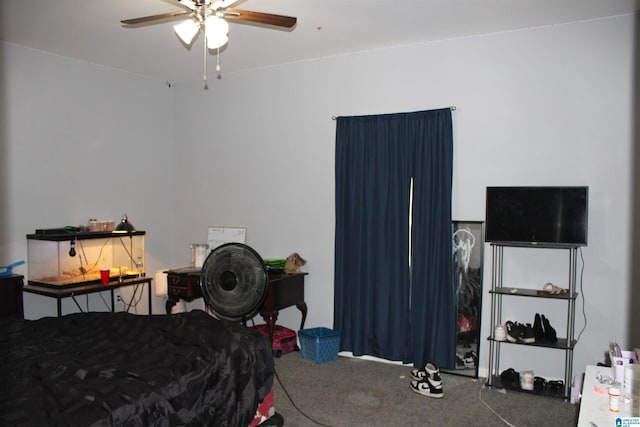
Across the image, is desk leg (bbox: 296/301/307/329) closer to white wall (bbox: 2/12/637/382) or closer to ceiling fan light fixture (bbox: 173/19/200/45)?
white wall (bbox: 2/12/637/382)

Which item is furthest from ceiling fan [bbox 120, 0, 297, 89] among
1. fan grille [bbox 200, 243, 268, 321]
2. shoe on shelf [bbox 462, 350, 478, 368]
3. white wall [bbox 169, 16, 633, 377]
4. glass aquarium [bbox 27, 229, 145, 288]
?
shoe on shelf [bbox 462, 350, 478, 368]

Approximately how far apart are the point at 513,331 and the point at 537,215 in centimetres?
82

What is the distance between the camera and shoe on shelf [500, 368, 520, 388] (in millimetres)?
3460

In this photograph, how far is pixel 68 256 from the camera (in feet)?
13.2

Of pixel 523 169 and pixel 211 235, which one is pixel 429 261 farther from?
pixel 211 235

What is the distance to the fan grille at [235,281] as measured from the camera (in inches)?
133

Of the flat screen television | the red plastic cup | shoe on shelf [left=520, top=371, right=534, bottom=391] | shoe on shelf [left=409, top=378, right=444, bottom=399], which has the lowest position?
shoe on shelf [left=409, top=378, right=444, bottom=399]

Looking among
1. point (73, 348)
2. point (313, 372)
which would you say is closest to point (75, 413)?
point (73, 348)

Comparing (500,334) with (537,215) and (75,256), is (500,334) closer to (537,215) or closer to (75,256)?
(537,215)

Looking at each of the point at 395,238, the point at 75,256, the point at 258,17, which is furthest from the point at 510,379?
the point at 75,256

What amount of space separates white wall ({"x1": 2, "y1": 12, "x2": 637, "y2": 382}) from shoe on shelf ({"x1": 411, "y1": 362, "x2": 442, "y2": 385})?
50cm

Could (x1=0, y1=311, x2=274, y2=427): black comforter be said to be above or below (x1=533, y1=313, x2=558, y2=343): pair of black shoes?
above

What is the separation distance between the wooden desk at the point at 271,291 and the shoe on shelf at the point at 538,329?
187 cm

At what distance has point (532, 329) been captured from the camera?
3.42m
